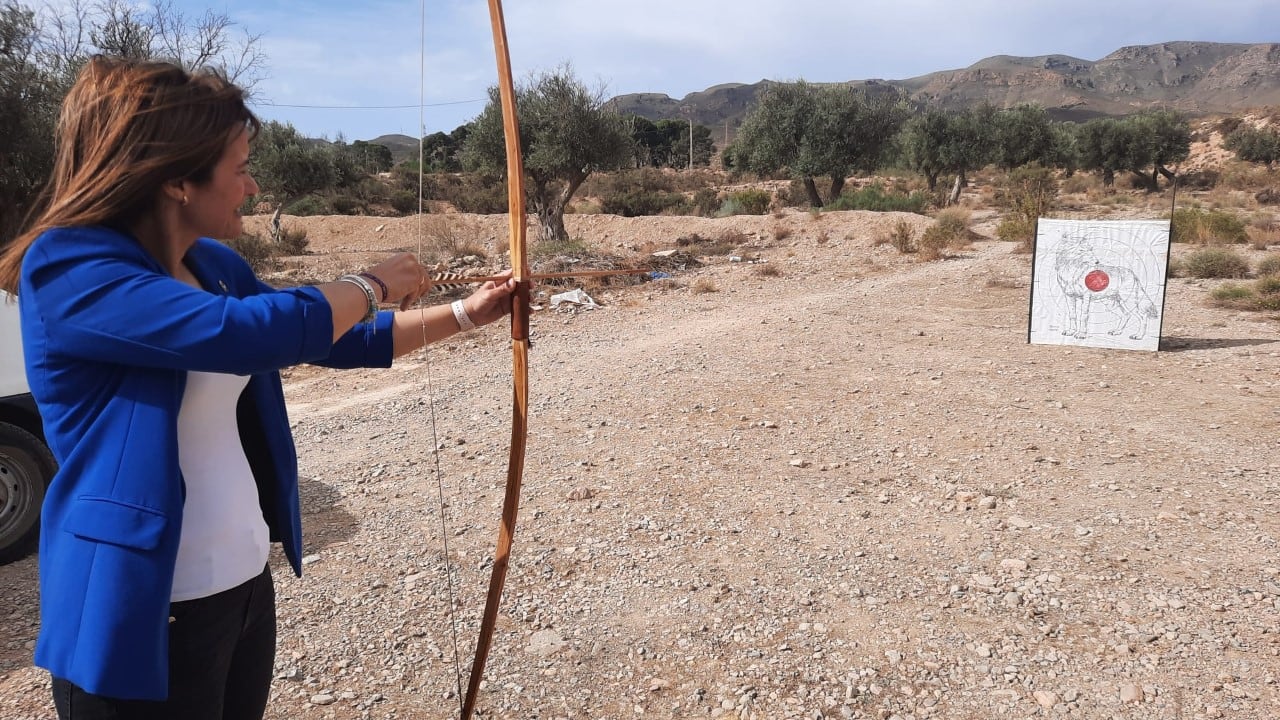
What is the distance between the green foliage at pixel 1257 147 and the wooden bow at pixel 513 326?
3953 cm

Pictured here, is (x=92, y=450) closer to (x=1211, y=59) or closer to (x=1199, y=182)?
(x=1199, y=182)

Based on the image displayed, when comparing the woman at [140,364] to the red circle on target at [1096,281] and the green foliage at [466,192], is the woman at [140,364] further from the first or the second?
the green foliage at [466,192]

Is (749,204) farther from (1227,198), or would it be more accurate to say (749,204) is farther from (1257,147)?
(1257,147)

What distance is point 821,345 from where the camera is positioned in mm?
7195

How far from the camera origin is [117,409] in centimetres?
110

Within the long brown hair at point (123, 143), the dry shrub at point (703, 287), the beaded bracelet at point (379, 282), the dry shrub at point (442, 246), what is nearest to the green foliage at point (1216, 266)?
the dry shrub at point (703, 287)

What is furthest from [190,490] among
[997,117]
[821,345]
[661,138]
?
[661,138]

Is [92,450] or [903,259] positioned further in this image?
[903,259]

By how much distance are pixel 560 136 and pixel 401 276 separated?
1504 centimetres

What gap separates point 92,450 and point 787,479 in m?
3.63

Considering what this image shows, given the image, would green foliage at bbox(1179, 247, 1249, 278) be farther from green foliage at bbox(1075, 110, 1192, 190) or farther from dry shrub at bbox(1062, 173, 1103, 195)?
green foliage at bbox(1075, 110, 1192, 190)

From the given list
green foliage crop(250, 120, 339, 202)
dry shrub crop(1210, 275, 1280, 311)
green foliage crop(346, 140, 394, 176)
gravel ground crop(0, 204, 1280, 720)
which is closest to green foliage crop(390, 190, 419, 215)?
green foliage crop(346, 140, 394, 176)

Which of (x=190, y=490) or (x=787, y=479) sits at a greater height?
(x=190, y=490)

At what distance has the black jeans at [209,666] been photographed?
118cm
